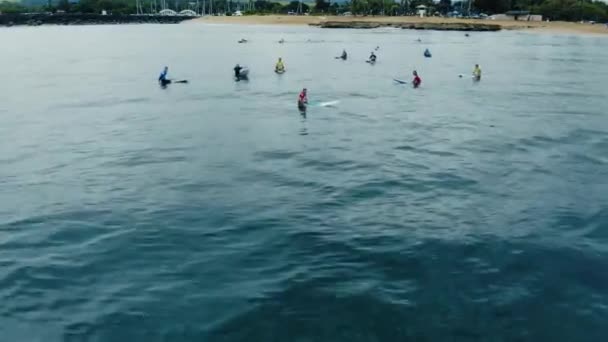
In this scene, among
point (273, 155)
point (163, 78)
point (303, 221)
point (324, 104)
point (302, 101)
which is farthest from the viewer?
point (163, 78)

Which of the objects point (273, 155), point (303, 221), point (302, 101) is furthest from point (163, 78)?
point (303, 221)

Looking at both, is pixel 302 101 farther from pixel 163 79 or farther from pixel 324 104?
pixel 163 79

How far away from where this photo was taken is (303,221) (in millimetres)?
24734

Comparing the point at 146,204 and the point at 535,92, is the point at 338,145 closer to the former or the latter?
the point at 146,204

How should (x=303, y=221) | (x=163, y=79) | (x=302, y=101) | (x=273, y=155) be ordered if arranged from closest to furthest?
(x=303, y=221), (x=273, y=155), (x=302, y=101), (x=163, y=79)

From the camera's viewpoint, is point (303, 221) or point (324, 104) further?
point (324, 104)

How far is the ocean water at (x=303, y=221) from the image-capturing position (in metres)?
17.3

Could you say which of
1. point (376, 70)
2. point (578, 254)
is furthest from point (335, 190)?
point (376, 70)

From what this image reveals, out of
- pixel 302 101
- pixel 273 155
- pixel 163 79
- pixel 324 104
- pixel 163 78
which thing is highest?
pixel 163 78

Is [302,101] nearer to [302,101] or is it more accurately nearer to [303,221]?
[302,101]

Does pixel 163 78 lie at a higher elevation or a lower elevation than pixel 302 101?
higher

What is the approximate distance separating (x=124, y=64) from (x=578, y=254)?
3445 inches

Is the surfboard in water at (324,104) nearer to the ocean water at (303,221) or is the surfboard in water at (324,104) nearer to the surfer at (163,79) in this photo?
the ocean water at (303,221)

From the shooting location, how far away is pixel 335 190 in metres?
28.9
